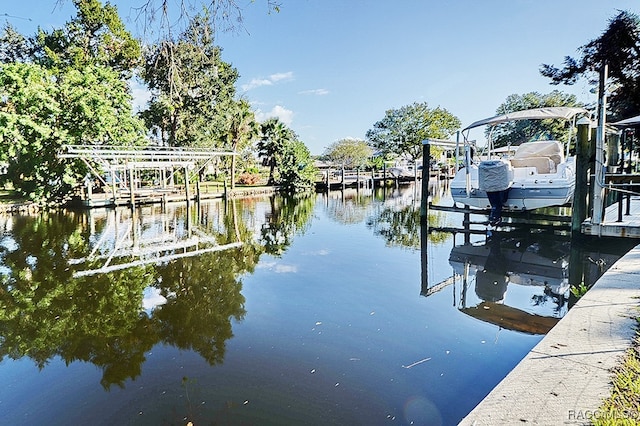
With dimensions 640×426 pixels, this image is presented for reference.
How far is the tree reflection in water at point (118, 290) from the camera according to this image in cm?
452

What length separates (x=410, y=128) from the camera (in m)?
47.2

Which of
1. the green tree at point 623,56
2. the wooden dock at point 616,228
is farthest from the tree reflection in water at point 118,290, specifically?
the green tree at point 623,56

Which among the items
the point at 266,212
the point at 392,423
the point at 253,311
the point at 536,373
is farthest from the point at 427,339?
the point at 266,212

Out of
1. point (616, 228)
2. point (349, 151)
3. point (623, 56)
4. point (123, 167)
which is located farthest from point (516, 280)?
point (349, 151)

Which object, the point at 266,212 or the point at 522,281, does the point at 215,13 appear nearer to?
the point at 522,281

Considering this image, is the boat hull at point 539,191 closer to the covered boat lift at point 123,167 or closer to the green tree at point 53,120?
the covered boat lift at point 123,167

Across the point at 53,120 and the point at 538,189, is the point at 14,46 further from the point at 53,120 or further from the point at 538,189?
the point at 538,189

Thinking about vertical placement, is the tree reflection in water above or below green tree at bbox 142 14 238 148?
below

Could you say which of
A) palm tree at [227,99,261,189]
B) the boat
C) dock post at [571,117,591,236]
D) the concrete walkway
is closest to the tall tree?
palm tree at [227,99,261,189]

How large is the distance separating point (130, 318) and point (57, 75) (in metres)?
21.8

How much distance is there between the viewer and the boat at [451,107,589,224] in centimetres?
963

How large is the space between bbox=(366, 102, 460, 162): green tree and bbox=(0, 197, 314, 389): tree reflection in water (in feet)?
122

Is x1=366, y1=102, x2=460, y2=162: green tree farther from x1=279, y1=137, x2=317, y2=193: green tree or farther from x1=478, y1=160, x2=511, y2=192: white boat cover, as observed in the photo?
x1=478, y1=160, x2=511, y2=192: white boat cover

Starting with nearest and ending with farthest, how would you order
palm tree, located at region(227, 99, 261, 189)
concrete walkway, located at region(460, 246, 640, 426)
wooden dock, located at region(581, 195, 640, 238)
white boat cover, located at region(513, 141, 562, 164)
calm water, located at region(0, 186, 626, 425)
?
concrete walkway, located at region(460, 246, 640, 426) < calm water, located at region(0, 186, 626, 425) < wooden dock, located at region(581, 195, 640, 238) < white boat cover, located at region(513, 141, 562, 164) < palm tree, located at region(227, 99, 261, 189)
